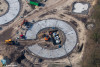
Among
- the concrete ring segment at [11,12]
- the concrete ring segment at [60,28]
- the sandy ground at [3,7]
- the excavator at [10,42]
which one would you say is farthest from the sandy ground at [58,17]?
the sandy ground at [3,7]

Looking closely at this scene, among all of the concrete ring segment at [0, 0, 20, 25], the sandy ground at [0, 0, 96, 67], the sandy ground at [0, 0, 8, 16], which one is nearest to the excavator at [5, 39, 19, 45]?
the sandy ground at [0, 0, 96, 67]

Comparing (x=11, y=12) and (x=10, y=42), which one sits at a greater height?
(x=11, y=12)

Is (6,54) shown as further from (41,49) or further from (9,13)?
(9,13)

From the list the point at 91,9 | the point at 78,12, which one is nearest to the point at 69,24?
the point at 78,12

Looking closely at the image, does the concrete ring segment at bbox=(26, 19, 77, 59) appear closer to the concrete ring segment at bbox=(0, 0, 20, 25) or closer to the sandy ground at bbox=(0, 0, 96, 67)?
the sandy ground at bbox=(0, 0, 96, 67)

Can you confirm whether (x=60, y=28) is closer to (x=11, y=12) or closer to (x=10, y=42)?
(x=10, y=42)

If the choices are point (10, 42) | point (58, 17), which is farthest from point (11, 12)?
point (58, 17)

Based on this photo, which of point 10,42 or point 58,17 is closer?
point 10,42
